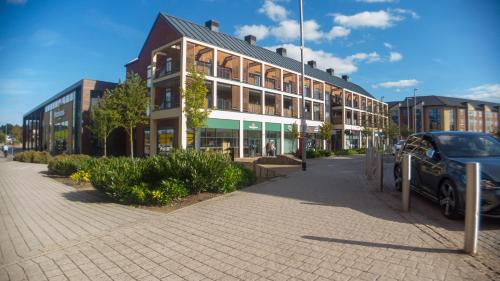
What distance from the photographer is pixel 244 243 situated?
14.4ft

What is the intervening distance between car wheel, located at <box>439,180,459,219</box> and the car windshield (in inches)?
29.8

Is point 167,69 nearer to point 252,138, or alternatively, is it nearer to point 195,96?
point 252,138

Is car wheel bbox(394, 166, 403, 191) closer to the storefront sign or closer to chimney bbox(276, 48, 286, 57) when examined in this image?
chimney bbox(276, 48, 286, 57)

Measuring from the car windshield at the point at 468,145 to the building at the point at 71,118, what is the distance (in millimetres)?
33338

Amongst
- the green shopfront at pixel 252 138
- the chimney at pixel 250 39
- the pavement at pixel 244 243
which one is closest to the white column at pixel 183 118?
the green shopfront at pixel 252 138

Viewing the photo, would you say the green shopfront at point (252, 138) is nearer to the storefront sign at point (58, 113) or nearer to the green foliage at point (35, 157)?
the green foliage at point (35, 157)

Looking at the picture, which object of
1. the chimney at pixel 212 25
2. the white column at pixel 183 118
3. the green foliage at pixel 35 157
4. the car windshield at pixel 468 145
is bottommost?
the green foliage at pixel 35 157

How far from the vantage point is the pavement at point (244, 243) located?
3.45m

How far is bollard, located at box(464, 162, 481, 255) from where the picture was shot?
385 centimetres

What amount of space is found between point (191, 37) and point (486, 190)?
27.8m

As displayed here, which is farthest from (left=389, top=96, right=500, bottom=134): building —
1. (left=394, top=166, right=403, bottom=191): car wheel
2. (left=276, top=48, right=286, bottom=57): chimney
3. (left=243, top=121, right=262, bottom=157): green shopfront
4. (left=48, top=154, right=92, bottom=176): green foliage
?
(left=48, top=154, right=92, bottom=176): green foliage

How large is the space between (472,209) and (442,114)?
88.9m

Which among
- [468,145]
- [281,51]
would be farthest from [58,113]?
[468,145]

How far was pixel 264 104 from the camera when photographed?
119ft
